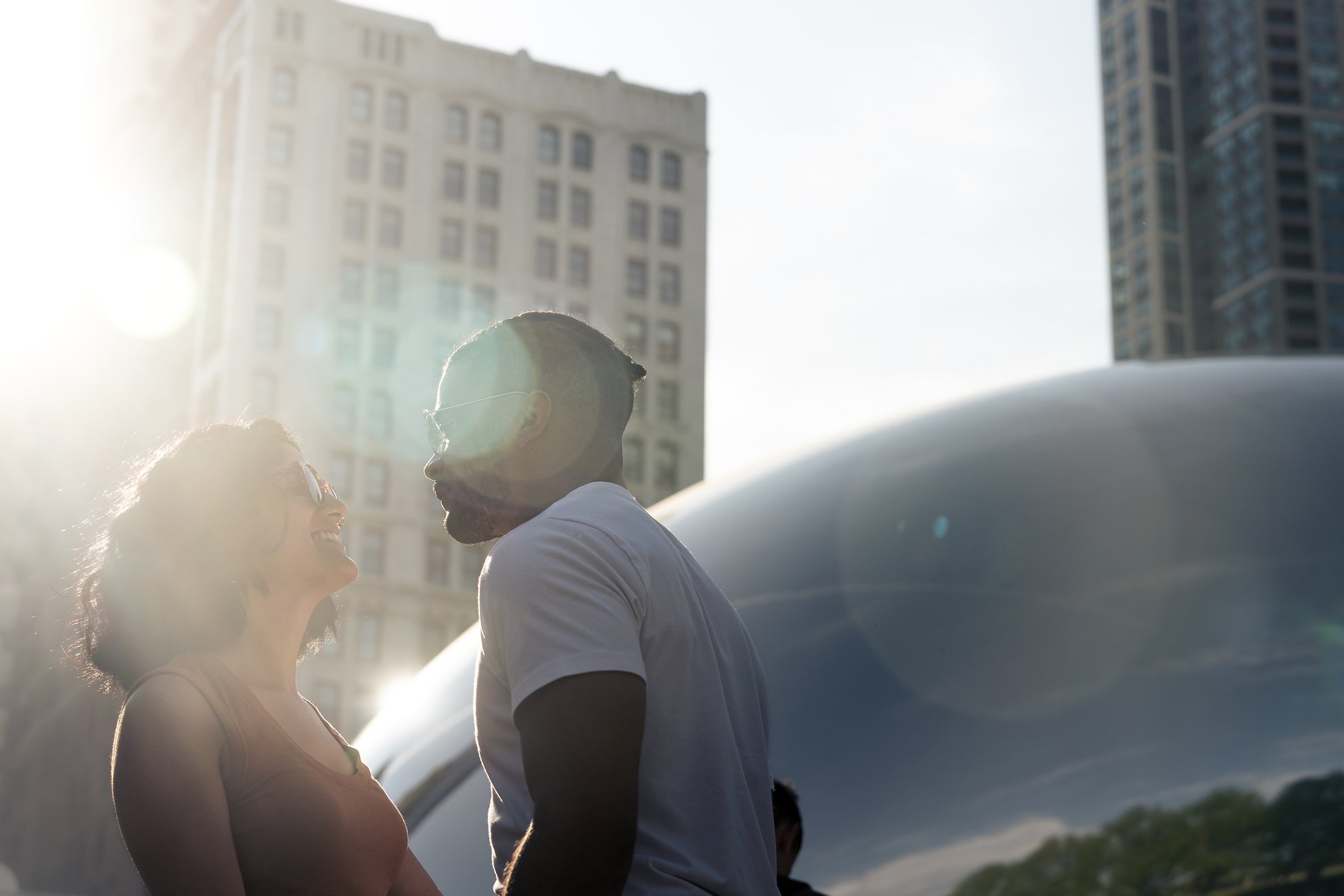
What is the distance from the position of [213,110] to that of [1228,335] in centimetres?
6561

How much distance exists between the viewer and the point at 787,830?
366cm

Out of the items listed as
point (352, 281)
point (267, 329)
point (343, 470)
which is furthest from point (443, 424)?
point (352, 281)

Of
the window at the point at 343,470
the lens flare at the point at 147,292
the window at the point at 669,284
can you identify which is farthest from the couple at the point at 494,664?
the lens flare at the point at 147,292

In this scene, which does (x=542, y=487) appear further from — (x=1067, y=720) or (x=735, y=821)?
(x=1067, y=720)

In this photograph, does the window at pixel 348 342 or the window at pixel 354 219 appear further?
the window at pixel 354 219

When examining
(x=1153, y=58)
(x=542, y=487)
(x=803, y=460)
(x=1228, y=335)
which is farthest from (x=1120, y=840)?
(x=1153, y=58)

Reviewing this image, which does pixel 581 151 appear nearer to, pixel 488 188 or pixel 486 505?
pixel 488 188

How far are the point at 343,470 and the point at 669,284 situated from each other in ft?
64.1

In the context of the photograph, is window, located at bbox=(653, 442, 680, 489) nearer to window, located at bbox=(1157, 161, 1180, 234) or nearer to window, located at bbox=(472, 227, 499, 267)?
window, located at bbox=(472, 227, 499, 267)

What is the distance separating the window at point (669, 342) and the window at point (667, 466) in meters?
4.38

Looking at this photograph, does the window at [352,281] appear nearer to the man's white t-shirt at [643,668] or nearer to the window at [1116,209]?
the window at [1116,209]

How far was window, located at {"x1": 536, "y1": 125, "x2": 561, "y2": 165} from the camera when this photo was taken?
72.2m

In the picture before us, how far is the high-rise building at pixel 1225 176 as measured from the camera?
3723 inches

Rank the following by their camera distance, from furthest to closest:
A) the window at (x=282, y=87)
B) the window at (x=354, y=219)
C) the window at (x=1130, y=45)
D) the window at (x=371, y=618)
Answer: the window at (x=1130, y=45) → the window at (x=354, y=219) → the window at (x=282, y=87) → the window at (x=371, y=618)
